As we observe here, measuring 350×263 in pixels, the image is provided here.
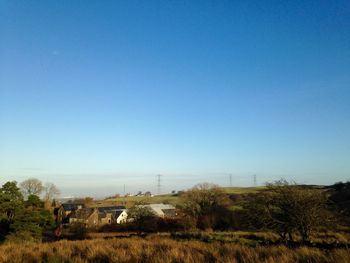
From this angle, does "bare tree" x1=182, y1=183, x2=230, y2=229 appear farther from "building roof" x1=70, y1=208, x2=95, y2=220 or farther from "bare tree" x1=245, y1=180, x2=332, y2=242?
"bare tree" x1=245, y1=180, x2=332, y2=242

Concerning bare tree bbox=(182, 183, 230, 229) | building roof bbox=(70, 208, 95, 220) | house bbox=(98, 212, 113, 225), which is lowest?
house bbox=(98, 212, 113, 225)

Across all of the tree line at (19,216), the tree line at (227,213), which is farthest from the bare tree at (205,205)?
the tree line at (19,216)

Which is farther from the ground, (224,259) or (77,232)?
(224,259)

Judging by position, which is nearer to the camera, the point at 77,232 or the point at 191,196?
the point at 77,232

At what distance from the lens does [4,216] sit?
1658 inches

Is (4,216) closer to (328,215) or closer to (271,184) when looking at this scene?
(271,184)

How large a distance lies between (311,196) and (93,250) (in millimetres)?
19752

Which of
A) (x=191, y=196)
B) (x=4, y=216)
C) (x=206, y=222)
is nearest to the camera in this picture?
(x=4, y=216)

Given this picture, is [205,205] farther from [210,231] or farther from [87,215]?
[87,215]

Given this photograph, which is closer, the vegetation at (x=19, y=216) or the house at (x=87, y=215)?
the vegetation at (x=19, y=216)

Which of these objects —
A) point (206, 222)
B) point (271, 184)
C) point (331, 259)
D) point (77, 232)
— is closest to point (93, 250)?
point (331, 259)

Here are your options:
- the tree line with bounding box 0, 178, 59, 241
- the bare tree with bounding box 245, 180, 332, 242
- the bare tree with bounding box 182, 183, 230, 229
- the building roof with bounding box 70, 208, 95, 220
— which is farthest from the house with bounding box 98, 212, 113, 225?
the bare tree with bounding box 245, 180, 332, 242

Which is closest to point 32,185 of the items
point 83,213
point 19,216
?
point 83,213

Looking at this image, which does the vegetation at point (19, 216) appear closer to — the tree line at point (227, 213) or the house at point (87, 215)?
the tree line at point (227, 213)
